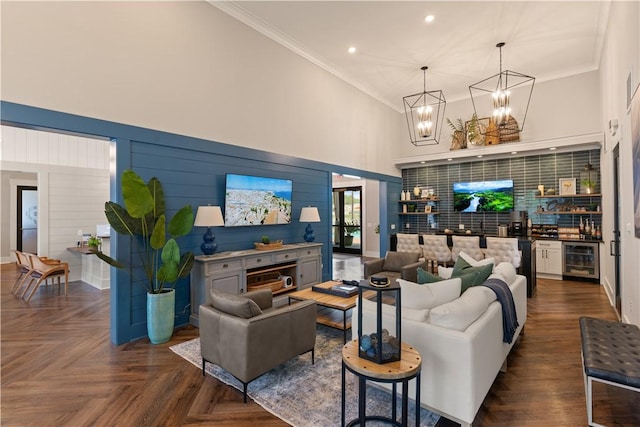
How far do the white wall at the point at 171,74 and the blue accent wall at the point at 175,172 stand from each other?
0.42ft

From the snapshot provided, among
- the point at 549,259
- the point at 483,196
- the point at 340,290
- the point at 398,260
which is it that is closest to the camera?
the point at 340,290

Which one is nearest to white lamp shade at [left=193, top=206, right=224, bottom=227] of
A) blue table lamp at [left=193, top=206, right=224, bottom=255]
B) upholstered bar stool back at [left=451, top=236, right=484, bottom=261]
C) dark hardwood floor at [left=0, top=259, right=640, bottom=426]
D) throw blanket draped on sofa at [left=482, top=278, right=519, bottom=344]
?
blue table lamp at [left=193, top=206, right=224, bottom=255]

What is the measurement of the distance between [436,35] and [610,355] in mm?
5071

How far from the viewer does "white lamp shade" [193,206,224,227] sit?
3.98 metres

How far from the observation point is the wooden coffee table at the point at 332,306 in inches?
133

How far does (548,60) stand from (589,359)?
6446 millimetres

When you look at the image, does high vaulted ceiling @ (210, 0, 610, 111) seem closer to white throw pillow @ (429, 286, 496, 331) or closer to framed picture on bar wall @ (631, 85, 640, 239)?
framed picture on bar wall @ (631, 85, 640, 239)

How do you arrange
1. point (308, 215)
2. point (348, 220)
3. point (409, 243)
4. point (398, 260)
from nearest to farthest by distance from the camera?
point (398, 260)
point (308, 215)
point (409, 243)
point (348, 220)

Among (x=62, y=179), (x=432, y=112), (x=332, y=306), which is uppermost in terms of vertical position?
(x=432, y=112)

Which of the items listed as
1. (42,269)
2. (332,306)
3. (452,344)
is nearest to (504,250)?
(332,306)

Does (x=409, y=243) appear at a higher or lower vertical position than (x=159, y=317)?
higher

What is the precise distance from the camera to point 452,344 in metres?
2.02

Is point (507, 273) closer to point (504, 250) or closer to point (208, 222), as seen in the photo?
point (504, 250)

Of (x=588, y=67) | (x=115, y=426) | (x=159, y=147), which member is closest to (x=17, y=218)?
(x=159, y=147)
